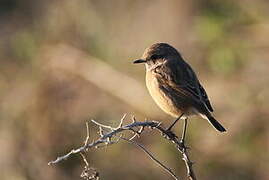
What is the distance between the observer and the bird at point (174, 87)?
283 inches

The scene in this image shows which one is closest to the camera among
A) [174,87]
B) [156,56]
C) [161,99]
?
[161,99]

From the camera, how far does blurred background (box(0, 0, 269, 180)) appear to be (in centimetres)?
1077

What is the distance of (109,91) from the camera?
11781 millimetres

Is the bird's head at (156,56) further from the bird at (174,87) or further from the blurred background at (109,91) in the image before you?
the blurred background at (109,91)

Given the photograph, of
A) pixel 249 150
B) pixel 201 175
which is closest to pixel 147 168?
pixel 201 175

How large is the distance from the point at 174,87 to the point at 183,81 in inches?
5.6

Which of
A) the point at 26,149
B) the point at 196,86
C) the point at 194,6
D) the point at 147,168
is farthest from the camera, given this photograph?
the point at 194,6

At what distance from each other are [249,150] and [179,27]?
4491mm

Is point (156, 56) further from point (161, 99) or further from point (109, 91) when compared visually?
point (109, 91)

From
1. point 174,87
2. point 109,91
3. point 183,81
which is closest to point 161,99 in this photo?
point 174,87

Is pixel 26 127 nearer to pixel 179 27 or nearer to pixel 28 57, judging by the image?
pixel 28 57

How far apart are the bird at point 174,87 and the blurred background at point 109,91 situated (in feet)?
10.1

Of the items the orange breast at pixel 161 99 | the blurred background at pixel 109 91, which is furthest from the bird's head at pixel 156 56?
the blurred background at pixel 109 91

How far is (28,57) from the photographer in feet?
39.4
